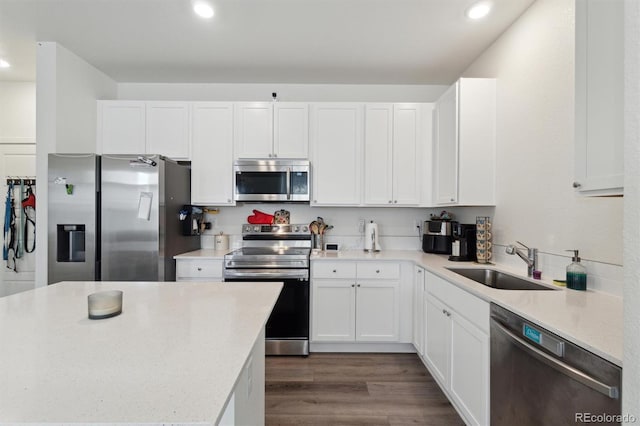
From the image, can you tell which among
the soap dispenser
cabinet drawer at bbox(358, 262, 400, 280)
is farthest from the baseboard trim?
the soap dispenser

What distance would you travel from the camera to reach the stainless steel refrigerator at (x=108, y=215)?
2.51 meters

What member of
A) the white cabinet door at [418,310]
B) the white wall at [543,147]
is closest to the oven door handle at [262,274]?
the white cabinet door at [418,310]

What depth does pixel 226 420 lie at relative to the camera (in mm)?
872

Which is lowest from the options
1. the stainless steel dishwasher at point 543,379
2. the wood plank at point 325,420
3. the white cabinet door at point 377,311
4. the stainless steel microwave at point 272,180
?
the wood plank at point 325,420

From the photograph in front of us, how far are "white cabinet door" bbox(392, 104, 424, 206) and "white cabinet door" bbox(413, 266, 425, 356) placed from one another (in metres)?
0.82

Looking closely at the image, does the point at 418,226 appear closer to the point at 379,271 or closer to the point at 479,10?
the point at 379,271

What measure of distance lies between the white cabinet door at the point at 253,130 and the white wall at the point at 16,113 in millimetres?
2507

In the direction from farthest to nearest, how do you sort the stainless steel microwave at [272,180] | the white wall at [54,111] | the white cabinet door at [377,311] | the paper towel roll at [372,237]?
the paper towel roll at [372,237], the stainless steel microwave at [272,180], the white cabinet door at [377,311], the white wall at [54,111]

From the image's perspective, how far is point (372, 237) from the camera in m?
3.14

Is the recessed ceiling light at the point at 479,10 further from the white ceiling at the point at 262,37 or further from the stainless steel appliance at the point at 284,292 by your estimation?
the stainless steel appliance at the point at 284,292

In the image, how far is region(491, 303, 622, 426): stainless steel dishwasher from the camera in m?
0.90

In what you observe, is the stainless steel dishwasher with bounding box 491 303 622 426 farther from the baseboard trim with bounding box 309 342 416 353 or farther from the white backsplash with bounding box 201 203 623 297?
the white backsplash with bounding box 201 203 623 297

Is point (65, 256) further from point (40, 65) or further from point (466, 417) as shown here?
point (466, 417)

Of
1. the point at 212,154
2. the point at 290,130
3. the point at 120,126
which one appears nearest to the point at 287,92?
the point at 290,130
